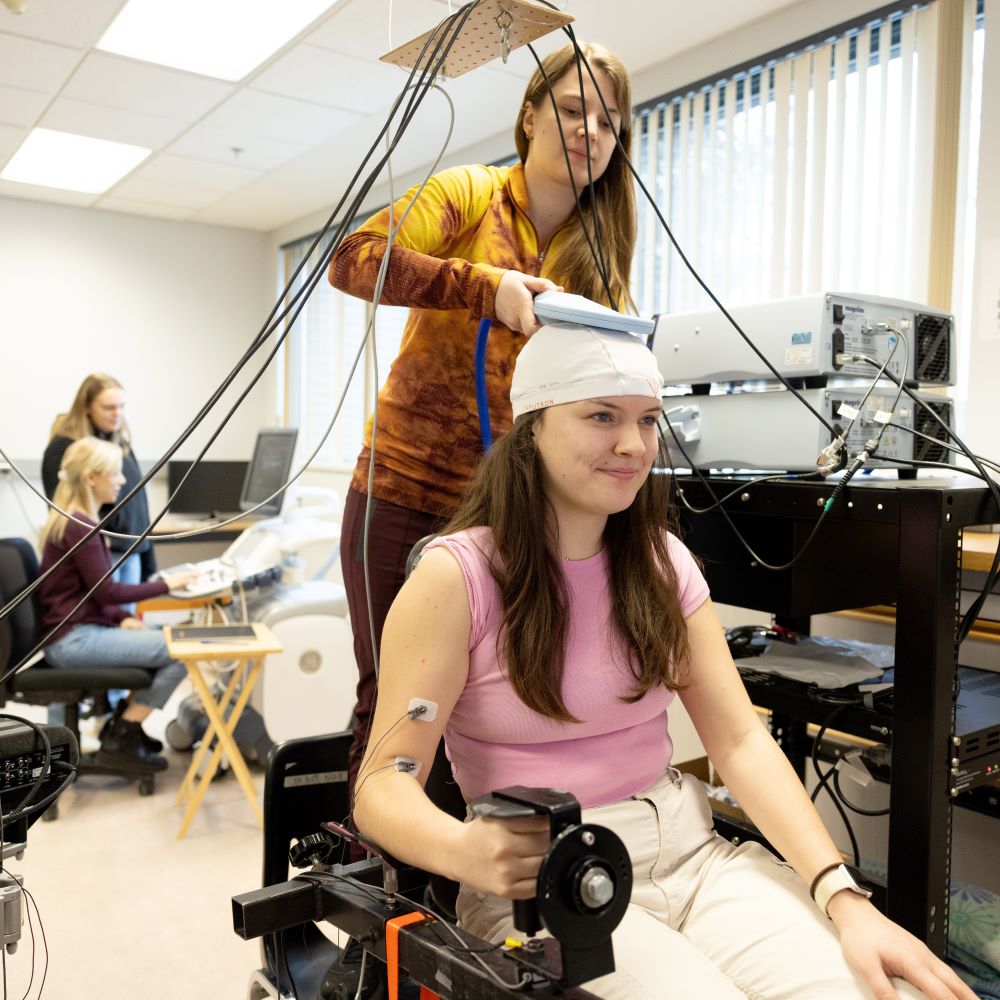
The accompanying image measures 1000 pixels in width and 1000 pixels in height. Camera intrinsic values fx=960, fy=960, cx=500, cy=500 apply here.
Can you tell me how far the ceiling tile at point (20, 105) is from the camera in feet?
13.4

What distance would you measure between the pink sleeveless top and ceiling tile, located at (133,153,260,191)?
4612 mm

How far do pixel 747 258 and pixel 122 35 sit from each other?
7.88 ft

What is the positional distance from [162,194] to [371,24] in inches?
120

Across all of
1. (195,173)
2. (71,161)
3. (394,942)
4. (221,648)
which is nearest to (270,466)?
(221,648)

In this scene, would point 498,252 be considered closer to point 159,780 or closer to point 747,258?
point 747,258

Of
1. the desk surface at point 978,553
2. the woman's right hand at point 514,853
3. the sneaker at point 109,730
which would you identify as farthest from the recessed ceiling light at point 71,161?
the woman's right hand at point 514,853

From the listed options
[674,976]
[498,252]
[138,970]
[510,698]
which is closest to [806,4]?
[498,252]

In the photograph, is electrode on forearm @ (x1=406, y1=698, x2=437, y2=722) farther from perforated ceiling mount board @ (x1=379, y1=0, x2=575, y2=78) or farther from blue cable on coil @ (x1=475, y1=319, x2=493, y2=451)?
perforated ceiling mount board @ (x1=379, y1=0, x2=575, y2=78)

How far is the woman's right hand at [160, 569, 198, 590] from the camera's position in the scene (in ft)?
10.6

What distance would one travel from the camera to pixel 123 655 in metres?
3.15

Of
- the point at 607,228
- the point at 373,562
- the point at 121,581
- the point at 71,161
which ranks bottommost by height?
the point at 121,581

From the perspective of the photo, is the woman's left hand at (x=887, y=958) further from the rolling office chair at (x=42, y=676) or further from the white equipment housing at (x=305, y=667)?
the rolling office chair at (x=42, y=676)

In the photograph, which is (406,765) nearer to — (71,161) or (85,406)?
(85,406)

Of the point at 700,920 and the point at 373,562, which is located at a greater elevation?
the point at 373,562
